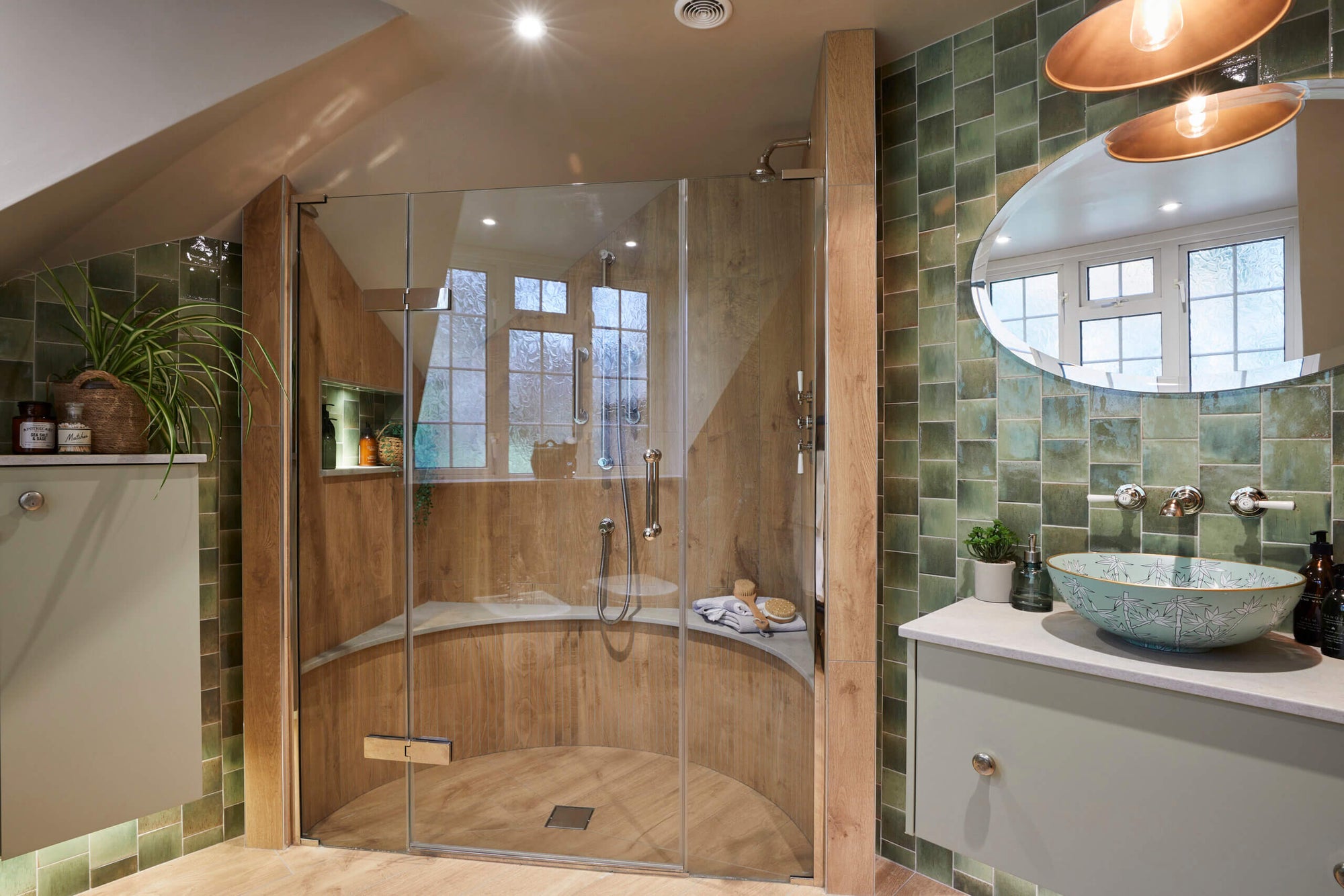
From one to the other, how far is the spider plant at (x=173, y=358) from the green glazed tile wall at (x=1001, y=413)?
1935mm

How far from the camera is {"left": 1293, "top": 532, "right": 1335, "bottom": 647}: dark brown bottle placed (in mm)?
1242

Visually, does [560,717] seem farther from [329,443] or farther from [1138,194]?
[1138,194]

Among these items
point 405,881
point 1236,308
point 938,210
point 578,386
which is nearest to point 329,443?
point 578,386

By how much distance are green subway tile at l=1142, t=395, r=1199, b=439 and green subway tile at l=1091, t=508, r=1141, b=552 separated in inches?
7.9

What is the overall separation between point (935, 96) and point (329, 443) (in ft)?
6.92

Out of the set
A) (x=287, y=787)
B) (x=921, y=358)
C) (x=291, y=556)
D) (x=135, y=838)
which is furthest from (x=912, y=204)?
(x=135, y=838)

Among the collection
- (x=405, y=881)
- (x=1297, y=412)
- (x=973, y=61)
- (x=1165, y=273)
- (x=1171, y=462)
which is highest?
(x=973, y=61)

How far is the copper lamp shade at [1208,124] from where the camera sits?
1.36 meters

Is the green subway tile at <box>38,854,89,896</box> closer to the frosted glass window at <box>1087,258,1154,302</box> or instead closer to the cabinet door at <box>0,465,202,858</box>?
the cabinet door at <box>0,465,202,858</box>

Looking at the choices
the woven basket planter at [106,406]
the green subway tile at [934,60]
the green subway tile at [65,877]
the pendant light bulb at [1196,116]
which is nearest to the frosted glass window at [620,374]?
the green subway tile at [934,60]

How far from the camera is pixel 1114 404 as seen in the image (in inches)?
62.7

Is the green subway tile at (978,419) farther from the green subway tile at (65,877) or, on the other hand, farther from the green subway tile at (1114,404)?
the green subway tile at (65,877)

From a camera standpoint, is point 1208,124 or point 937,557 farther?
point 937,557

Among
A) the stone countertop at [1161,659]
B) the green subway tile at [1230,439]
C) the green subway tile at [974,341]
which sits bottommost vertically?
the stone countertop at [1161,659]
